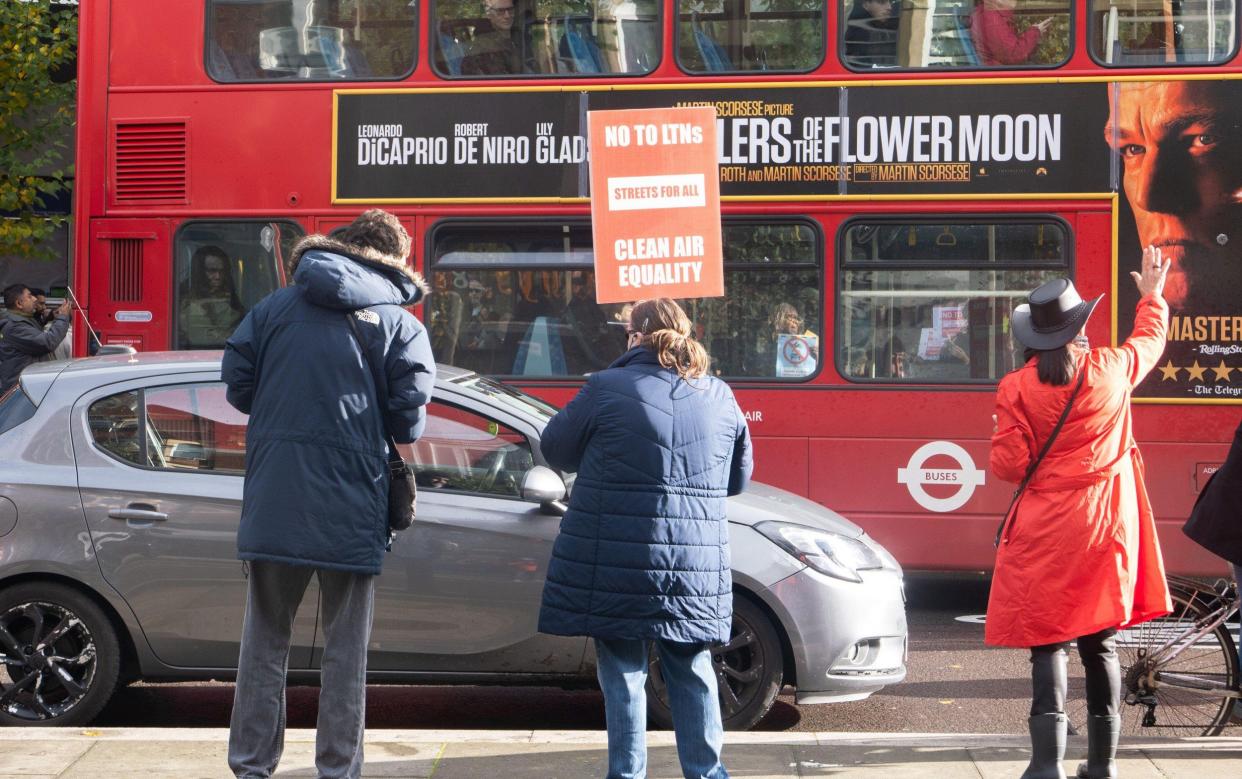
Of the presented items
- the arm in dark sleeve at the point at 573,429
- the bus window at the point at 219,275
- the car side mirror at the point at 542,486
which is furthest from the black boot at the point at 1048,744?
the bus window at the point at 219,275

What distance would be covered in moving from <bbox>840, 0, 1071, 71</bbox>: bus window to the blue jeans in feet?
18.2

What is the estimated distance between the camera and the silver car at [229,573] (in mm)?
5863

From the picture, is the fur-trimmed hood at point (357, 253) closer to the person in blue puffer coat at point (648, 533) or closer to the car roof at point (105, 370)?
Result: the person in blue puffer coat at point (648, 533)

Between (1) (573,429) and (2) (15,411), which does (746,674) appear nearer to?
(1) (573,429)

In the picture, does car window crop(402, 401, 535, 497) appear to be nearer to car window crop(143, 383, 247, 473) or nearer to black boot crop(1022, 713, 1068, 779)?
car window crop(143, 383, 247, 473)

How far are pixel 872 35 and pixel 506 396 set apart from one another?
3960mm

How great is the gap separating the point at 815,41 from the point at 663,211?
235cm

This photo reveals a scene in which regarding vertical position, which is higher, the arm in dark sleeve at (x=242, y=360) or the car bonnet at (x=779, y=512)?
the arm in dark sleeve at (x=242, y=360)

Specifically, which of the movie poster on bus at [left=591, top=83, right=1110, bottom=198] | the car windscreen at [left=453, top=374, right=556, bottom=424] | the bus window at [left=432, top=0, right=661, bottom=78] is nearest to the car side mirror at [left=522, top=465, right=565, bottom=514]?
the car windscreen at [left=453, top=374, right=556, bottom=424]

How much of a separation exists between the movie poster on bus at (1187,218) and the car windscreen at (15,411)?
6071 millimetres

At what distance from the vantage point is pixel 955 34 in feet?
29.4

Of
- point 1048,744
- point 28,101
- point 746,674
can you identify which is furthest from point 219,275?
point 28,101

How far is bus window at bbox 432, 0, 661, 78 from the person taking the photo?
9.20 meters

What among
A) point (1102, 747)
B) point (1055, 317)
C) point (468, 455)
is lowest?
point (1102, 747)
